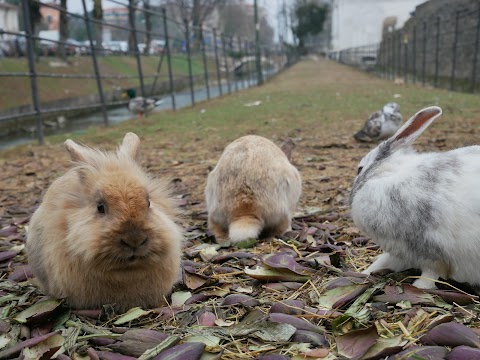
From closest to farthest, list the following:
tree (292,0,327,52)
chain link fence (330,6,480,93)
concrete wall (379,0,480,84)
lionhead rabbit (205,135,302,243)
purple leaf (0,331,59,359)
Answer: purple leaf (0,331,59,359), lionhead rabbit (205,135,302,243), chain link fence (330,6,480,93), concrete wall (379,0,480,84), tree (292,0,327,52)

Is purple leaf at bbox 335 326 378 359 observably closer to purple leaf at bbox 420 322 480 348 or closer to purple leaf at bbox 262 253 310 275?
purple leaf at bbox 420 322 480 348

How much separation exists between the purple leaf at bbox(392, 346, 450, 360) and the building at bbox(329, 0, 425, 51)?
126ft

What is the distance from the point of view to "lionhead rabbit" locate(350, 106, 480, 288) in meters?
2.04

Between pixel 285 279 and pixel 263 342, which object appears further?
pixel 285 279

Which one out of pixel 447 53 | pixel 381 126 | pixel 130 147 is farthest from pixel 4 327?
pixel 447 53

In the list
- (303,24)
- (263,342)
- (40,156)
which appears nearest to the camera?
(263,342)

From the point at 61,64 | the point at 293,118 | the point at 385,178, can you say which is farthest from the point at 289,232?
the point at 61,64

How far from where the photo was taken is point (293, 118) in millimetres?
10109

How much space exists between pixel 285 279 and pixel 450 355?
950 mm

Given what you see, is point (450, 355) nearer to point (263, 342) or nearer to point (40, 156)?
point (263, 342)

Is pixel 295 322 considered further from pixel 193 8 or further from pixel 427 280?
pixel 193 8

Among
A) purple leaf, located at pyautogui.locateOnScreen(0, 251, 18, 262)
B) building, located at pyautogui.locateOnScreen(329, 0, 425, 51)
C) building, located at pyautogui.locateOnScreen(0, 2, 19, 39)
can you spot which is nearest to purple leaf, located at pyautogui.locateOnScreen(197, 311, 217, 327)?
purple leaf, located at pyautogui.locateOnScreen(0, 251, 18, 262)

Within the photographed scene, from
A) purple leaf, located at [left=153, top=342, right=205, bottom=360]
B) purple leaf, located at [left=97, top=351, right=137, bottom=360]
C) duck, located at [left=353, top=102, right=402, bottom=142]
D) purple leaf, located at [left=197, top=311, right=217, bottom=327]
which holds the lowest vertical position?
duck, located at [left=353, top=102, right=402, bottom=142]

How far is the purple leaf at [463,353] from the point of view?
5.44 feet
